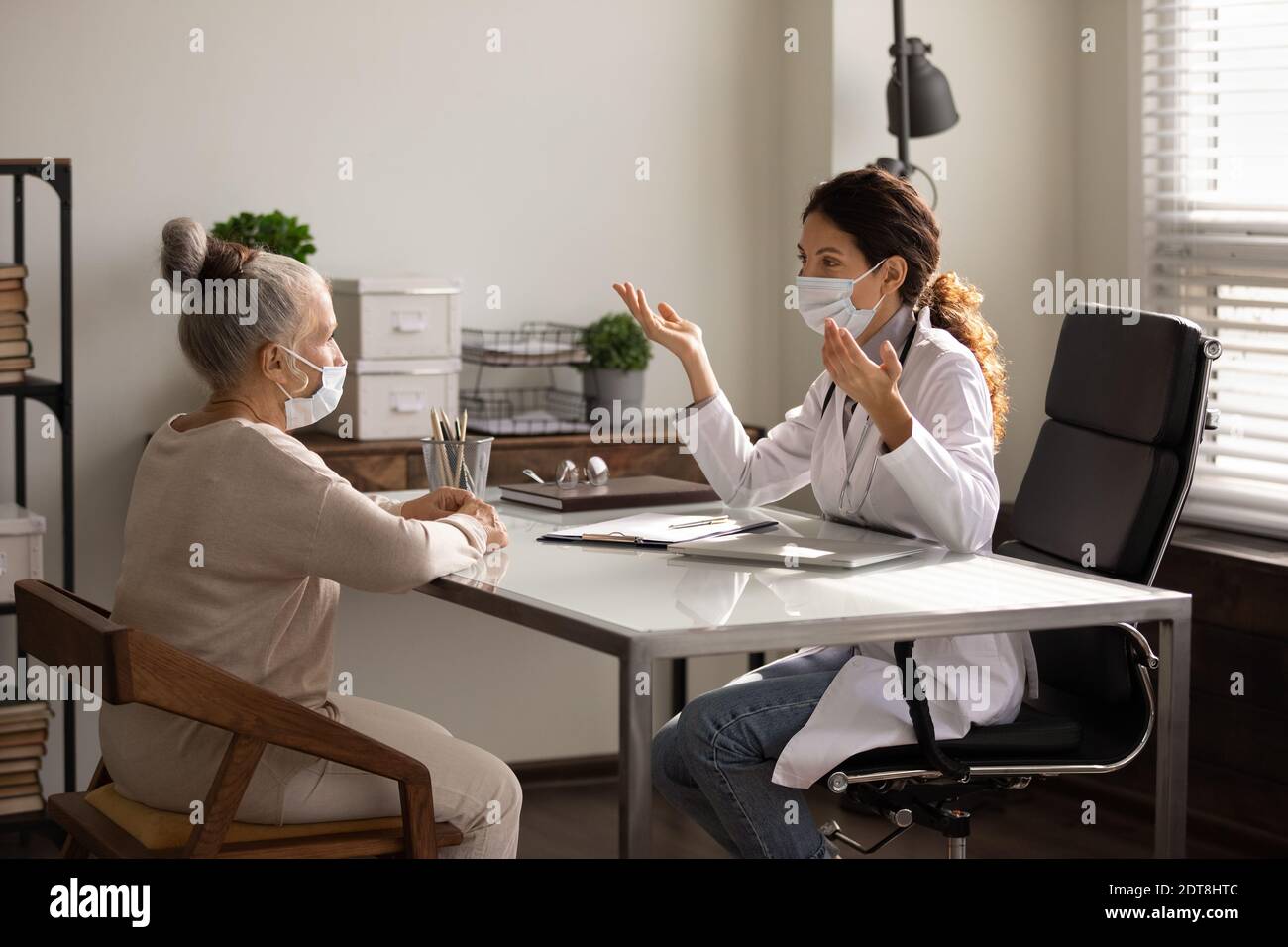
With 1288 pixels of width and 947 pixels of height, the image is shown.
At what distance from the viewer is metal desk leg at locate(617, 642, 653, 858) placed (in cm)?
174

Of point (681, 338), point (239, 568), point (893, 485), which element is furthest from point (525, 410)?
point (239, 568)

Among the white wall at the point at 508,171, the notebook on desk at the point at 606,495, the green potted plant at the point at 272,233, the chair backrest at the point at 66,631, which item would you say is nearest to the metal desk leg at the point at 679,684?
the white wall at the point at 508,171

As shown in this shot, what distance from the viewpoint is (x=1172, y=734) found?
6.89 ft

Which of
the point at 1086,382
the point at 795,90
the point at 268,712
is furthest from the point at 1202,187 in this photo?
the point at 268,712

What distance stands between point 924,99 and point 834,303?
1.33 metres

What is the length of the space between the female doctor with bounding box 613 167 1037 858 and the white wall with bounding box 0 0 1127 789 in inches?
47.5

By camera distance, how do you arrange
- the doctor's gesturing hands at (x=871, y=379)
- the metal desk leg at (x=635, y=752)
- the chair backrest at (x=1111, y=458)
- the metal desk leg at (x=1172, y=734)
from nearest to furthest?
the metal desk leg at (x=635, y=752)
the metal desk leg at (x=1172, y=734)
the doctor's gesturing hands at (x=871, y=379)
the chair backrest at (x=1111, y=458)

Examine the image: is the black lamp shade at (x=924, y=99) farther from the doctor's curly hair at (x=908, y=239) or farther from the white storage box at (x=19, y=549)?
the white storage box at (x=19, y=549)

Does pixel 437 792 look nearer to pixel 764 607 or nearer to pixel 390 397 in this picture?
pixel 764 607

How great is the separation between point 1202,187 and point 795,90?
1.02 m

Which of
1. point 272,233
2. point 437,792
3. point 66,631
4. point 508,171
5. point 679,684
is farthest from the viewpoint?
point 679,684

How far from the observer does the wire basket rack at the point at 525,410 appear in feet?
12.0

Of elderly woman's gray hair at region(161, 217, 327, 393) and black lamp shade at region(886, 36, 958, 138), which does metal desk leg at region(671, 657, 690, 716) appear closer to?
black lamp shade at region(886, 36, 958, 138)

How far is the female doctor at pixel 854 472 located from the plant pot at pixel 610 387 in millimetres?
980
